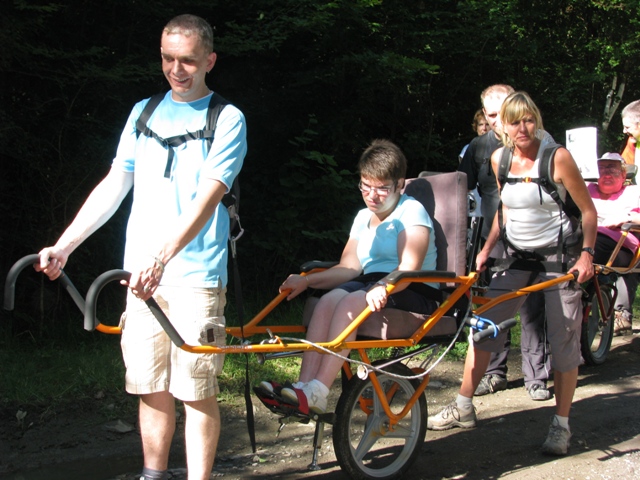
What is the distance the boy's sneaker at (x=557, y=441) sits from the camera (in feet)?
15.7

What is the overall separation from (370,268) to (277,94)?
15.8 ft

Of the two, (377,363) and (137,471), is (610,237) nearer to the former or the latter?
(377,363)

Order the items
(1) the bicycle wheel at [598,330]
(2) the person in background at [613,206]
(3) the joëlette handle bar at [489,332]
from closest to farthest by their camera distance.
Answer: (3) the joëlette handle bar at [489,332] < (2) the person in background at [613,206] < (1) the bicycle wheel at [598,330]

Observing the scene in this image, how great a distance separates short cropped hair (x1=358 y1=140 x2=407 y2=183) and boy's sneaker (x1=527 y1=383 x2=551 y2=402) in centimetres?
247

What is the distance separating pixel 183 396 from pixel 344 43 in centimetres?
601

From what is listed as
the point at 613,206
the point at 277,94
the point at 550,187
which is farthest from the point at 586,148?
the point at 277,94

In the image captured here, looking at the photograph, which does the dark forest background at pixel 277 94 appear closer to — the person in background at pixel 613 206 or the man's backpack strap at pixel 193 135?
the person in background at pixel 613 206

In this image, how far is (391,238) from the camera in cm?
445

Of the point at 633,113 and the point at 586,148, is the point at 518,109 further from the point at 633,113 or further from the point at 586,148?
the point at 633,113

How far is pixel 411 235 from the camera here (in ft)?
14.1

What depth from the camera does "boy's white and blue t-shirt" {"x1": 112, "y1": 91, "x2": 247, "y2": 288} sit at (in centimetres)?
347

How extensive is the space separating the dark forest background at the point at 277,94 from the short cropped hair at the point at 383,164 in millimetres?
3357

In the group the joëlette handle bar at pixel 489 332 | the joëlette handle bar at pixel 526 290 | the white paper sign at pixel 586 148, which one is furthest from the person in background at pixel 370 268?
the white paper sign at pixel 586 148

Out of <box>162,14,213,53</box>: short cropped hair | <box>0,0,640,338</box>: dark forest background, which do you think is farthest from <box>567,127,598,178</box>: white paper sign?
<box>162,14,213,53</box>: short cropped hair
